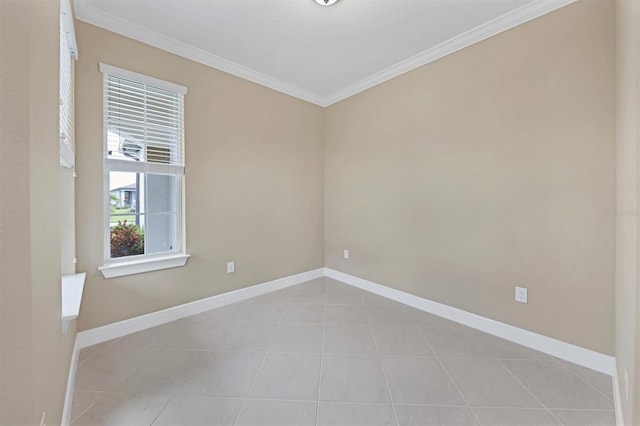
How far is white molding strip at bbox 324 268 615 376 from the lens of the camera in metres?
1.70

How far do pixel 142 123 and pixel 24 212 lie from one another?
79.8 inches

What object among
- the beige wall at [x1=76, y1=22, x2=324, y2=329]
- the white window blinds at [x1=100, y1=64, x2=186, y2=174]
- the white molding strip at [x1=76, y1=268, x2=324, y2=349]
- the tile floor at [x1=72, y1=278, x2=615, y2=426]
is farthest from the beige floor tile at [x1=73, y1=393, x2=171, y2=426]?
the white window blinds at [x1=100, y1=64, x2=186, y2=174]

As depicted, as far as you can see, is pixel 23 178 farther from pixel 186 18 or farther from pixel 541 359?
pixel 541 359

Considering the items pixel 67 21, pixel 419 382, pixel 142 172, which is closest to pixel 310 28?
pixel 67 21

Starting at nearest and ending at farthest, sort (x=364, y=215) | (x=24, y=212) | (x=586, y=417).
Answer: (x=24, y=212) < (x=586, y=417) < (x=364, y=215)

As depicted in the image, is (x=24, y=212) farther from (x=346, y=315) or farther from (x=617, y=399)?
(x=617, y=399)

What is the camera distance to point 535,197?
194cm

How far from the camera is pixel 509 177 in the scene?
2062mm

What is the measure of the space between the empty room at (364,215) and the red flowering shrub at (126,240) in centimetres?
2

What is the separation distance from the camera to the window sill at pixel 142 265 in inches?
81.4

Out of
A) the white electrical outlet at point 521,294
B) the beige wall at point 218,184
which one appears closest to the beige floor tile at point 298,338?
the beige wall at point 218,184

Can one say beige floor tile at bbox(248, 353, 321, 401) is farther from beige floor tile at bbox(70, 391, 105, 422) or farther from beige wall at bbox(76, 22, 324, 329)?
beige wall at bbox(76, 22, 324, 329)

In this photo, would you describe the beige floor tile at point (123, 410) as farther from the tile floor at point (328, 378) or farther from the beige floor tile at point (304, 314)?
the beige floor tile at point (304, 314)

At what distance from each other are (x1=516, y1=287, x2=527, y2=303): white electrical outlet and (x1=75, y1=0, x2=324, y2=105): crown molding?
3.21 metres
